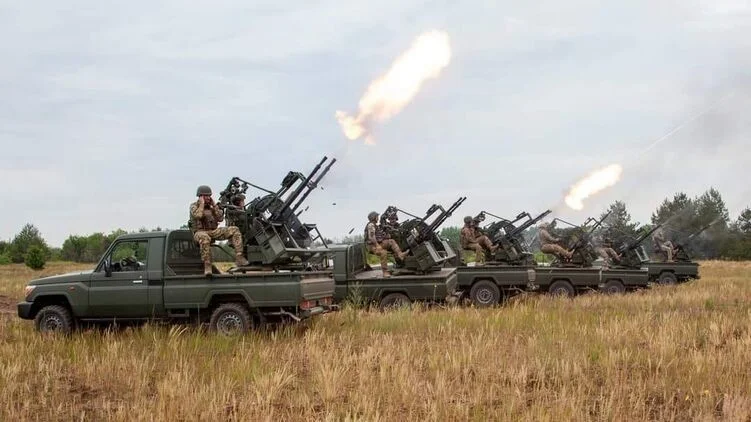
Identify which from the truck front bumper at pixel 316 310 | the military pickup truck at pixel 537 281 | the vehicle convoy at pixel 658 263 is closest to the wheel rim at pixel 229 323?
the truck front bumper at pixel 316 310

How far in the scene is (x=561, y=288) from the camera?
21094 mm

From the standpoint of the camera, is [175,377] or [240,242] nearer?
[175,377]

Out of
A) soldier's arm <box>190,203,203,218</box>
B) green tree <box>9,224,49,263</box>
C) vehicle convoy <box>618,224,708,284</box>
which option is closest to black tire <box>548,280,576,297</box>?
vehicle convoy <box>618,224,708,284</box>

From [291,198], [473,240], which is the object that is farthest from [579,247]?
[291,198]

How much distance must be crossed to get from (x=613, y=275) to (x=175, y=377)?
18212 mm

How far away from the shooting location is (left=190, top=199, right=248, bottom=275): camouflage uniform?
1212 centimetres

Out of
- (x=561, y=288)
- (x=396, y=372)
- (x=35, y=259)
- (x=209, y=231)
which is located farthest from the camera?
(x=35, y=259)

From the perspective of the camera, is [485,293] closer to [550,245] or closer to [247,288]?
[550,245]

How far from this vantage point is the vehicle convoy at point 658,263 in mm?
24844

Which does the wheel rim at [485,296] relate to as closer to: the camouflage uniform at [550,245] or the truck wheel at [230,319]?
the camouflage uniform at [550,245]

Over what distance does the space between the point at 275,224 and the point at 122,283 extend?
2.83 metres

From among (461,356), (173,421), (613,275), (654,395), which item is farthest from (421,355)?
(613,275)

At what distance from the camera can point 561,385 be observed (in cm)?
754

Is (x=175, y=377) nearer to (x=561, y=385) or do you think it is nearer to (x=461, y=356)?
(x=461, y=356)
